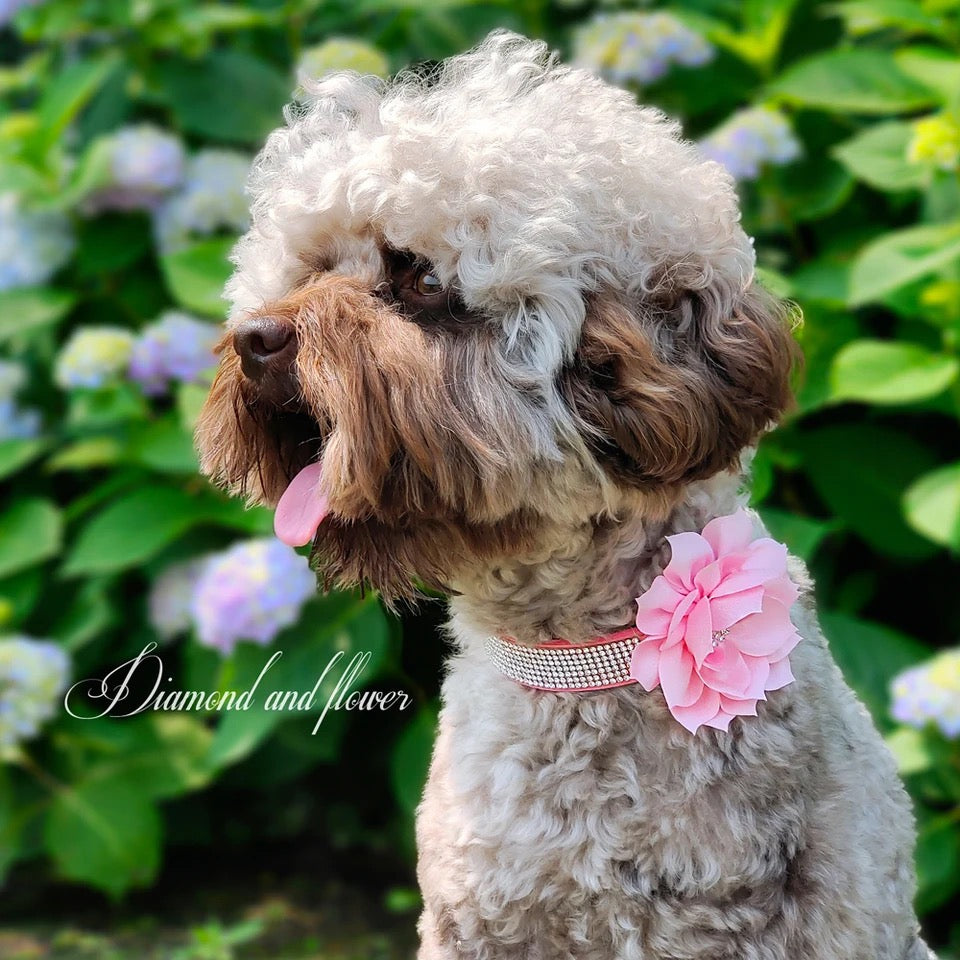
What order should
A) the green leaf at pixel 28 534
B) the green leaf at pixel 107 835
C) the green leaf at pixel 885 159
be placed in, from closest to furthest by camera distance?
the green leaf at pixel 885 159
the green leaf at pixel 107 835
the green leaf at pixel 28 534

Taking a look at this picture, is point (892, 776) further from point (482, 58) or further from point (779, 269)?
point (779, 269)

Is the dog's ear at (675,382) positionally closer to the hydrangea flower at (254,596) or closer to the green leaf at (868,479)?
the hydrangea flower at (254,596)

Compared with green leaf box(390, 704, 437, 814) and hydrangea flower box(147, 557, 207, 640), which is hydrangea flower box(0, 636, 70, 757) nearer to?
hydrangea flower box(147, 557, 207, 640)

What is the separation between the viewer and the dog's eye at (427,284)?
1604mm

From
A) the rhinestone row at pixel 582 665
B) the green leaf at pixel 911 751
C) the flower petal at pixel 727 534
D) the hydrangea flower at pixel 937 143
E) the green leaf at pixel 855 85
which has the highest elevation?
the flower petal at pixel 727 534

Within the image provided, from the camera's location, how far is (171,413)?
3498 mm

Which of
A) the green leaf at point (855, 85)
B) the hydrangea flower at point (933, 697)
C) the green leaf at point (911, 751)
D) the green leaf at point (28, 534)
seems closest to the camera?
the hydrangea flower at point (933, 697)

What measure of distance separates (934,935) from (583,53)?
236cm

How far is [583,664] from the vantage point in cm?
172

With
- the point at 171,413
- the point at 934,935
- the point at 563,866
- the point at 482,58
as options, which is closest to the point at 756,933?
the point at 563,866

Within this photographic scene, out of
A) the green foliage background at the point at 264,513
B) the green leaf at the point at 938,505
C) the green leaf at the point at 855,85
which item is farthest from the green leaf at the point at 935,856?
the green leaf at the point at 855,85

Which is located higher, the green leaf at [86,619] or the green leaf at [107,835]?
the green leaf at [86,619]

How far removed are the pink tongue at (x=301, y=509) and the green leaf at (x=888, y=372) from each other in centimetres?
154

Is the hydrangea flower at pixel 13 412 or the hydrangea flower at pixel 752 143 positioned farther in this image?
the hydrangea flower at pixel 13 412
